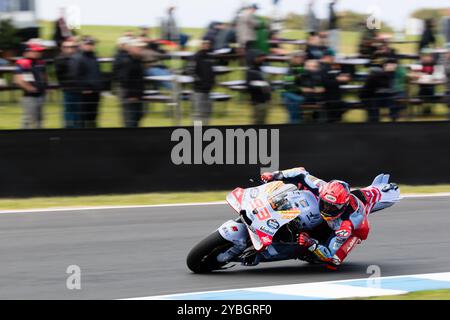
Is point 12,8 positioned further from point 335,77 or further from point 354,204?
point 354,204

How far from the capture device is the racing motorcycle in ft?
24.4

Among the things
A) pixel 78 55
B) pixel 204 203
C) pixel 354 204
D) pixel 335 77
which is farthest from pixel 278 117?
pixel 354 204

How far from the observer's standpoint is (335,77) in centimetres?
1317

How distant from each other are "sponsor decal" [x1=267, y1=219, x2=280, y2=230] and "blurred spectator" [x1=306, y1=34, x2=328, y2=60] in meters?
6.87

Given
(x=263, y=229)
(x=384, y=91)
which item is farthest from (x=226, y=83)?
(x=263, y=229)

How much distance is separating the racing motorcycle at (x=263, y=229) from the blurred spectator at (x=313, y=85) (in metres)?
5.37

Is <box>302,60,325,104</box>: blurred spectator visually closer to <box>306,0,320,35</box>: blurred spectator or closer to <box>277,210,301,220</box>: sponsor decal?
<box>306,0,320,35</box>: blurred spectator

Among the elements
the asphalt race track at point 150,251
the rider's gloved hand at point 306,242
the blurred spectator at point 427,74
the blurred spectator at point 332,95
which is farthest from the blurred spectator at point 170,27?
the rider's gloved hand at point 306,242

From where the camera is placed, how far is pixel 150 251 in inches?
354

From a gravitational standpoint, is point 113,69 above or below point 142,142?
above

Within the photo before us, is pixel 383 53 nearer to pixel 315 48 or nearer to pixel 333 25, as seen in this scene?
pixel 315 48

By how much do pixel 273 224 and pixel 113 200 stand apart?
496 centimetres
